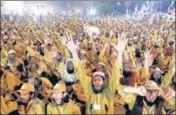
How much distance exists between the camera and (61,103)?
2.53m

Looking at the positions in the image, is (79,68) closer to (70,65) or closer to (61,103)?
(70,65)

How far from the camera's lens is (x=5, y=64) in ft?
8.55

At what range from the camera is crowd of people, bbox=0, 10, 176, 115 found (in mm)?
2508

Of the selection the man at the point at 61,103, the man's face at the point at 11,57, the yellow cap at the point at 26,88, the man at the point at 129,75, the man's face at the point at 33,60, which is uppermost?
the man's face at the point at 11,57

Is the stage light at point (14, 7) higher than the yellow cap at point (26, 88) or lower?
higher

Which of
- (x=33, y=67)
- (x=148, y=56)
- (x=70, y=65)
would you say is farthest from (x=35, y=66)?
(x=148, y=56)

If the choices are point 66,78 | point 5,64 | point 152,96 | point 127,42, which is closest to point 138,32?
point 127,42

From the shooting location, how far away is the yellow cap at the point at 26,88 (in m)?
2.55

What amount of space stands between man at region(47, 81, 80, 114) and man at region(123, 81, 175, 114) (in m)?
0.41

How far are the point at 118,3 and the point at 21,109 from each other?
111 cm

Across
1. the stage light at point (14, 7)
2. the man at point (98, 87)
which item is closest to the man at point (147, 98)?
the man at point (98, 87)

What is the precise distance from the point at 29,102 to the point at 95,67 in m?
0.58

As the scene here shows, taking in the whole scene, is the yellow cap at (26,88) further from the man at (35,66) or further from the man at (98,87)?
the man at (98,87)

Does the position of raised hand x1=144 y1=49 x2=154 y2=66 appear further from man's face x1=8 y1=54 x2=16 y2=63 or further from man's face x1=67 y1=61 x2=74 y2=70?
man's face x1=8 y1=54 x2=16 y2=63
